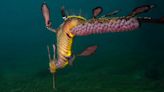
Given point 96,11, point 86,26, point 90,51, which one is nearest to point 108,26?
point 86,26

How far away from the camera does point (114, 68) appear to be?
578 inches

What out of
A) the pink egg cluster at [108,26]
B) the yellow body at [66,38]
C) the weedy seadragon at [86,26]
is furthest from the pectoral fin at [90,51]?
the pink egg cluster at [108,26]

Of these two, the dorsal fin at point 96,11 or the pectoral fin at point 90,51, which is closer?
the dorsal fin at point 96,11

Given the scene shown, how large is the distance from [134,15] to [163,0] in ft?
75.5

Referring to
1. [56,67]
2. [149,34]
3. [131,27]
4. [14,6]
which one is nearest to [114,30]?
[131,27]

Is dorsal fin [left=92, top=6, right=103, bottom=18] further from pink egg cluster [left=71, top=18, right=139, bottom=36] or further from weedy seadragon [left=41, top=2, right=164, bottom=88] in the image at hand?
pink egg cluster [left=71, top=18, right=139, bottom=36]

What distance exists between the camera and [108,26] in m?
1.10

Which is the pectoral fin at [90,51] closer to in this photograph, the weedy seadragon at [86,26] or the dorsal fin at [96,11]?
the weedy seadragon at [86,26]

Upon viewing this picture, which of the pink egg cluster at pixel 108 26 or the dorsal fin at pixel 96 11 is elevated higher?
the dorsal fin at pixel 96 11

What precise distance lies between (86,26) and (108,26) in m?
0.10

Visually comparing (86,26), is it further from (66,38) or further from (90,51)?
(90,51)

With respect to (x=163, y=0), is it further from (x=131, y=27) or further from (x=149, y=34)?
(x=131, y=27)

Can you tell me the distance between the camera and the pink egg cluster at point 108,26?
108cm

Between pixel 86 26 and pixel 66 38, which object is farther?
pixel 66 38
